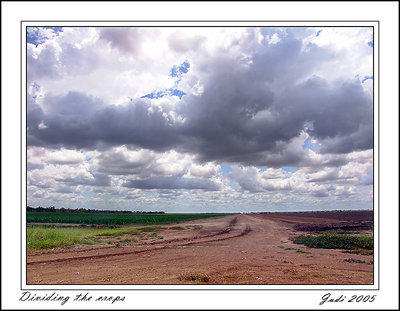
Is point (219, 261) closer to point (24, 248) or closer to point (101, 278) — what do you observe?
point (101, 278)

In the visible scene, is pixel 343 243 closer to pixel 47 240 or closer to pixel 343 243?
pixel 343 243

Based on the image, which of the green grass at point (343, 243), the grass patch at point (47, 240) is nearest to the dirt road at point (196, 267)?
the grass patch at point (47, 240)

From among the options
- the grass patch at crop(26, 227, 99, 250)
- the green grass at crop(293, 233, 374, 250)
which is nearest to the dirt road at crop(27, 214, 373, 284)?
the grass patch at crop(26, 227, 99, 250)

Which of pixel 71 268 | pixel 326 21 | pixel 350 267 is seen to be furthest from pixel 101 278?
pixel 326 21

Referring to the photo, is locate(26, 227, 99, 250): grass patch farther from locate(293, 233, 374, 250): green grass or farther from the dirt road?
locate(293, 233, 374, 250): green grass

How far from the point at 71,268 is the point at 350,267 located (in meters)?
11.0

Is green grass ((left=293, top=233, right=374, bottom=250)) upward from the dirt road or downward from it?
downward

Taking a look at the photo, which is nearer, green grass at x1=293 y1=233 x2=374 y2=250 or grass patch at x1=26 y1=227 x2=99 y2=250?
grass patch at x1=26 y1=227 x2=99 y2=250

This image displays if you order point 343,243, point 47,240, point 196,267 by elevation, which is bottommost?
point 343,243

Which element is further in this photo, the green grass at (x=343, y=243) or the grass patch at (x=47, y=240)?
the green grass at (x=343, y=243)

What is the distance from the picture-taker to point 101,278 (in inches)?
390

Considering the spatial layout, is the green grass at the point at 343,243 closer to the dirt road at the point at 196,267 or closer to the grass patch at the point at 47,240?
the dirt road at the point at 196,267

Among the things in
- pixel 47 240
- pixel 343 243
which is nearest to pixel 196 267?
pixel 47 240

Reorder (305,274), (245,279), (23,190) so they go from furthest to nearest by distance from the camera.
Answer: (305,274) → (245,279) → (23,190)
